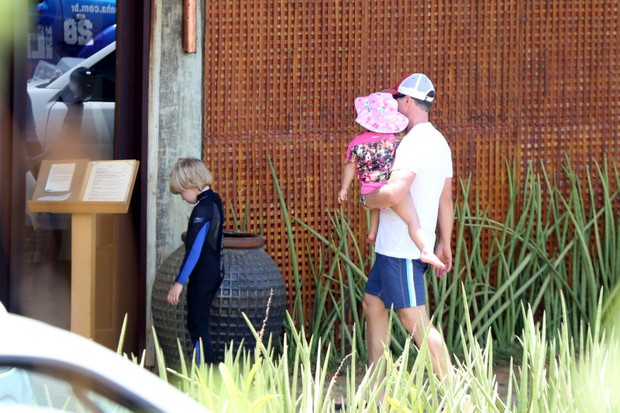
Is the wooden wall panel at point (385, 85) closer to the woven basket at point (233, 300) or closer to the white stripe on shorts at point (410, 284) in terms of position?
the woven basket at point (233, 300)

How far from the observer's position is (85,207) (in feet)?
19.4

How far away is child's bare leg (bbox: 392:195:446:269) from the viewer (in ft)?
16.8

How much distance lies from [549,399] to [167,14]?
12.7ft

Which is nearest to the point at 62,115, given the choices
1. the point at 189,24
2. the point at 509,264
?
the point at 189,24

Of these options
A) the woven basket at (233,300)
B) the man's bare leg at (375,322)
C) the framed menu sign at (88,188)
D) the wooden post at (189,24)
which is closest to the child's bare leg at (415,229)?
the man's bare leg at (375,322)

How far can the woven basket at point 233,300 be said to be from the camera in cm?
597

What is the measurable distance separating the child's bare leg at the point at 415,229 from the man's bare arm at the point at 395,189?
64mm

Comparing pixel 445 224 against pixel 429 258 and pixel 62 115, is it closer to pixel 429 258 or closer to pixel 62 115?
pixel 429 258

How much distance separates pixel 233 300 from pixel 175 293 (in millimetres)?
500

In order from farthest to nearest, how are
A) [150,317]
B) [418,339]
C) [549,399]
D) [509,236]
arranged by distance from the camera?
[509,236]
[150,317]
[418,339]
[549,399]

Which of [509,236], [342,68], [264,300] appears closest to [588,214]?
[509,236]

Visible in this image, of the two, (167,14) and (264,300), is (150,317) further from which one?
(167,14)

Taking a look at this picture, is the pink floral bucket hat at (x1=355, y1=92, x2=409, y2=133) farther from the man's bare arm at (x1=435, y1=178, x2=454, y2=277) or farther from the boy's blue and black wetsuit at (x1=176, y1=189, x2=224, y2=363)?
the boy's blue and black wetsuit at (x1=176, y1=189, x2=224, y2=363)

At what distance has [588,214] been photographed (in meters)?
7.31
